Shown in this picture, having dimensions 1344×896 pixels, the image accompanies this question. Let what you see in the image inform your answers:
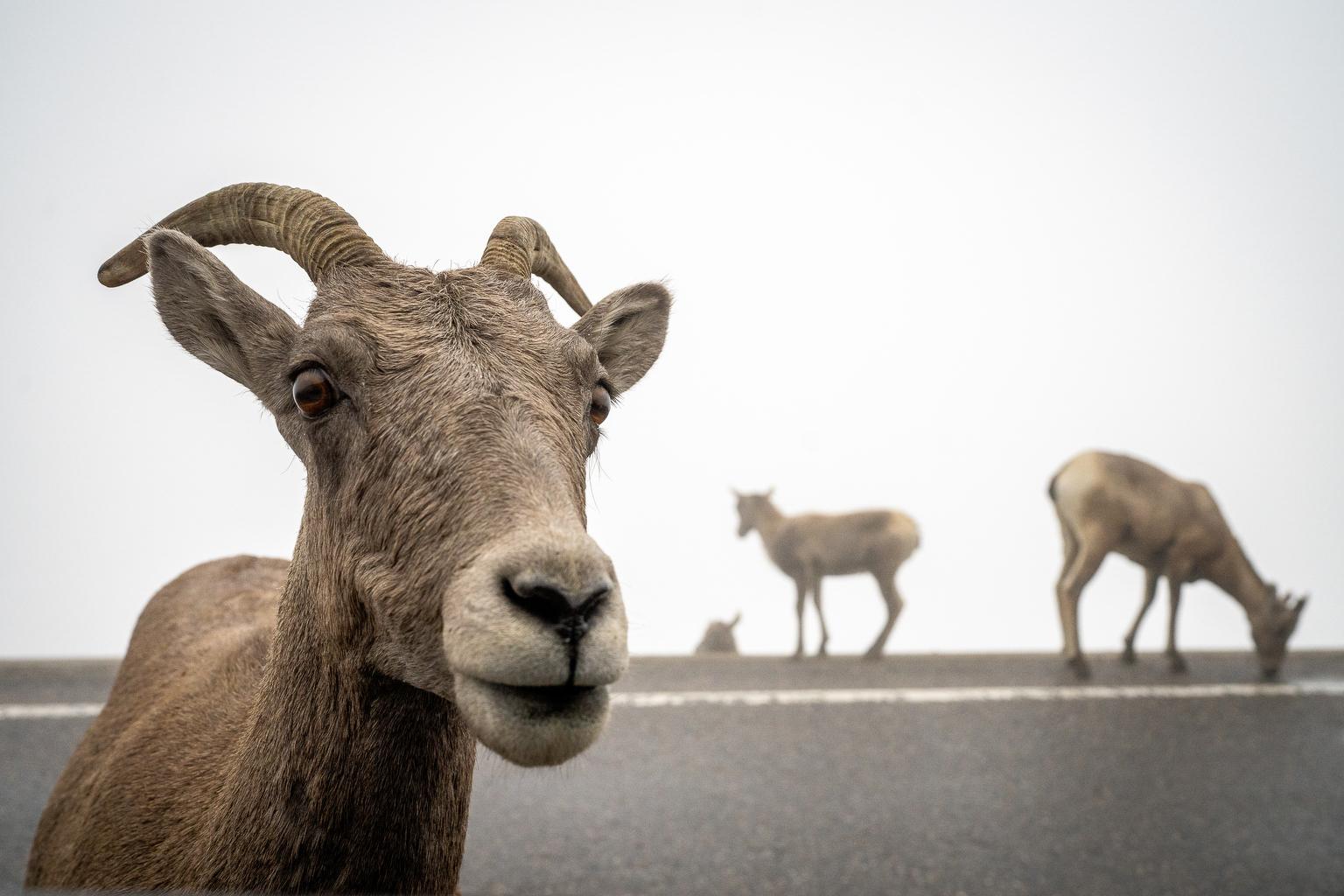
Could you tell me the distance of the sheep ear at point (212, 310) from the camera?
1.62 m

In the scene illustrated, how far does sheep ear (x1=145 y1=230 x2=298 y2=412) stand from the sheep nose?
872mm

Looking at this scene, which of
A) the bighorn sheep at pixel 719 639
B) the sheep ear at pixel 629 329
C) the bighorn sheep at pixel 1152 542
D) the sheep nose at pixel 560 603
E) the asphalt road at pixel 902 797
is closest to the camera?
the sheep nose at pixel 560 603

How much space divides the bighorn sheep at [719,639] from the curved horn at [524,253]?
Answer: 7292mm

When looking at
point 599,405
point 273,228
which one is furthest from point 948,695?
point 273,228

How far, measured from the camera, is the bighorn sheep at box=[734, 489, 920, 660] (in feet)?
29.7

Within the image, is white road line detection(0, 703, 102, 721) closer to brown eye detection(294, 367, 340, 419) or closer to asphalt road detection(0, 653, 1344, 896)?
asphalt road detection(0, 653, 1344, 896)

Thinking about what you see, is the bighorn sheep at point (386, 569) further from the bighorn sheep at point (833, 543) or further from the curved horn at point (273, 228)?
the bighorn sheep at point (833, 543)

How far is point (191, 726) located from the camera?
201cm

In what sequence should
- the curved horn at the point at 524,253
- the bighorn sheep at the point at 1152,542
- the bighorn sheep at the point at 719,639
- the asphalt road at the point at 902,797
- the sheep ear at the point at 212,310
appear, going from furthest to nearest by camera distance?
the bighorn sheep at the point at 719,639 → the bighorn sheep at the point at 1152,542 → the asphalt road at the point at 902,797 → the curved horn at the point at 524,253 → the sheep ear at the point at 212,310

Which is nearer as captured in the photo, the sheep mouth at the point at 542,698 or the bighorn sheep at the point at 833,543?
the sheep mouth at the point at 542,698

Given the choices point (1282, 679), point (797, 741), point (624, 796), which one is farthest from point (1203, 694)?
point (624, 796)

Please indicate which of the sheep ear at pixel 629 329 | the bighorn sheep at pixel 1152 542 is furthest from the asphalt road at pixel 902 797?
the sheep ear at pixel 629 329

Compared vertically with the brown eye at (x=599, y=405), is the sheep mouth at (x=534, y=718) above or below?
below

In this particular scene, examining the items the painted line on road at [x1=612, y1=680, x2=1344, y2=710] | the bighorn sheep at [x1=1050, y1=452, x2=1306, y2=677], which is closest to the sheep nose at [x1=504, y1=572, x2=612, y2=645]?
the painted line on road at [x1=612, y1=680, x2=1344, y2=710]
